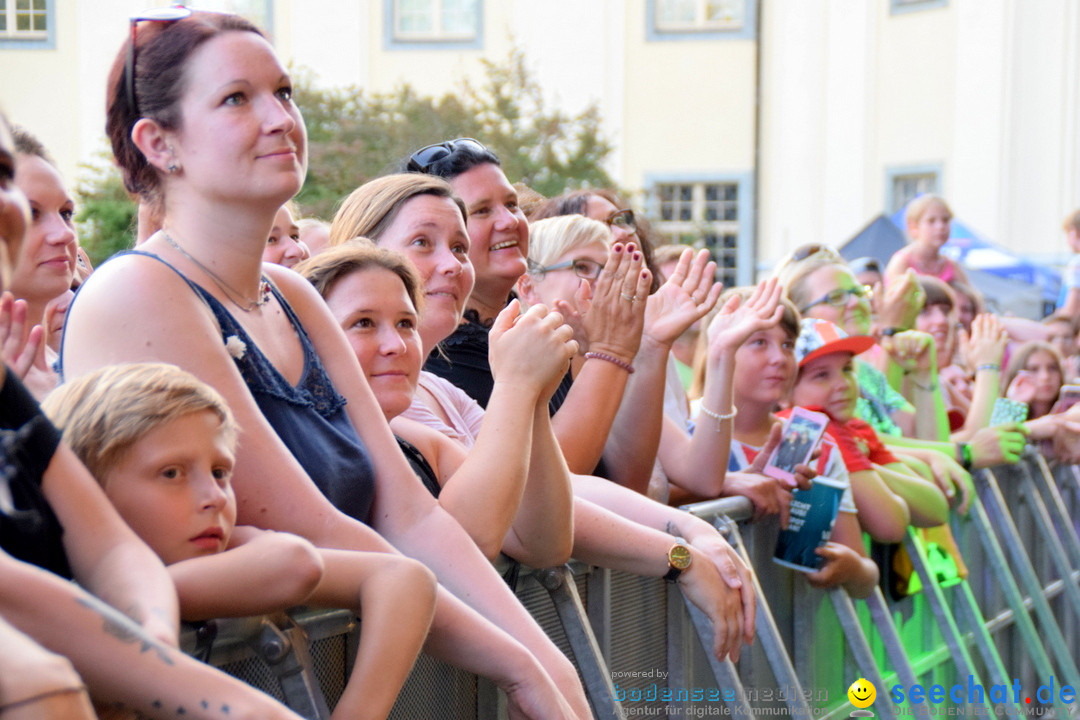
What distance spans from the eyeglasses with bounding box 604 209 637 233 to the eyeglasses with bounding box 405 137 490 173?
25.0 inches

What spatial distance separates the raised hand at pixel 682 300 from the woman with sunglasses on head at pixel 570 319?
7.7 inches

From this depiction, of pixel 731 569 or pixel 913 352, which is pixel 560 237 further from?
pixel 913 352

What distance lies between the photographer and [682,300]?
3895 mm

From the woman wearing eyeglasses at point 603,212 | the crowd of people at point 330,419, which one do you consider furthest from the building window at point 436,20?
the crowd of people at point 330,419

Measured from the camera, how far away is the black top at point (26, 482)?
165 centimetres

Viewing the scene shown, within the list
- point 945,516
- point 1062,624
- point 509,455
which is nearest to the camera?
point 509,455

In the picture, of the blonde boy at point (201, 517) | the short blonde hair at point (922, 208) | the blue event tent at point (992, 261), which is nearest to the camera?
the blonde boy at point (201, 517)

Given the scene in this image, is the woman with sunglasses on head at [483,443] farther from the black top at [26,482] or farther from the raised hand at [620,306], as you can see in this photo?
the black top at [26,482]

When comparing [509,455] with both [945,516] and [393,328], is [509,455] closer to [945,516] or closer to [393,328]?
[393,328]

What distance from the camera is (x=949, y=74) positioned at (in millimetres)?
20469

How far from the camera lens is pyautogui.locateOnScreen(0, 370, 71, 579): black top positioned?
1.65 m

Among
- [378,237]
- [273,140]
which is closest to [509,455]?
[273,140]

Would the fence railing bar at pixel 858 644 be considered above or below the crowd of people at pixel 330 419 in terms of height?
below

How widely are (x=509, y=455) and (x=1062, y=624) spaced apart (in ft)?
16.6
